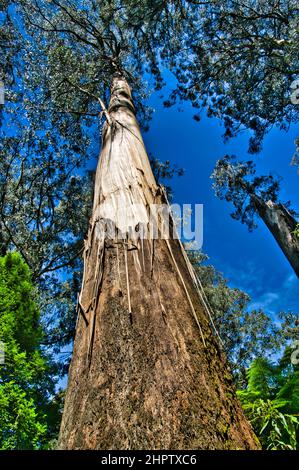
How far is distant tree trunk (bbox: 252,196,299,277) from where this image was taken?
7.97m

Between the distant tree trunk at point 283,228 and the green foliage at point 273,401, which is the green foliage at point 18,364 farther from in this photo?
the distant tree trunk at point 283,228

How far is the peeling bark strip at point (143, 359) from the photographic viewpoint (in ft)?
3.53

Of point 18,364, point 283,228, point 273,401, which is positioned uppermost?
point 283,228

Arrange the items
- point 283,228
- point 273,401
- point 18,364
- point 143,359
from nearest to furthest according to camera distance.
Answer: point 143,359, point 273,401, point 18,364, point 283,228

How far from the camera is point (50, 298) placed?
10500mm

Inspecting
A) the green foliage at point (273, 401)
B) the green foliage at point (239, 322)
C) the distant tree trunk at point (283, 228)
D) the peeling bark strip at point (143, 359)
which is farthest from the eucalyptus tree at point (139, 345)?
the green foliage at point (239, 322)

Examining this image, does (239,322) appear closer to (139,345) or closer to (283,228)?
(283,228)

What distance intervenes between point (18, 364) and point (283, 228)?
7.02m

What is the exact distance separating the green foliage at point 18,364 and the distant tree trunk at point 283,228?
5.83 metres

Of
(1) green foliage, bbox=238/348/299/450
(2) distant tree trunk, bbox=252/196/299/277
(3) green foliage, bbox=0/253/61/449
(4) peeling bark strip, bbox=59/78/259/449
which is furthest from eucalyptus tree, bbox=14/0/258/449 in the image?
(2) distant tree trunk, bbox=252/196/299/277

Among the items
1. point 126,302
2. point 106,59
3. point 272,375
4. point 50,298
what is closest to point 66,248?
point 50,298

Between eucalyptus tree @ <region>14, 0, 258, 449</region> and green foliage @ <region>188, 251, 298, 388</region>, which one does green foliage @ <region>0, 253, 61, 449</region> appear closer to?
eucalyptus tree @ <region>14, 0, 258, 449</region>

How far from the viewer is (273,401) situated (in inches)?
97.7

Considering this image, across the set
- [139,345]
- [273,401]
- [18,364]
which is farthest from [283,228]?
[139,345]
